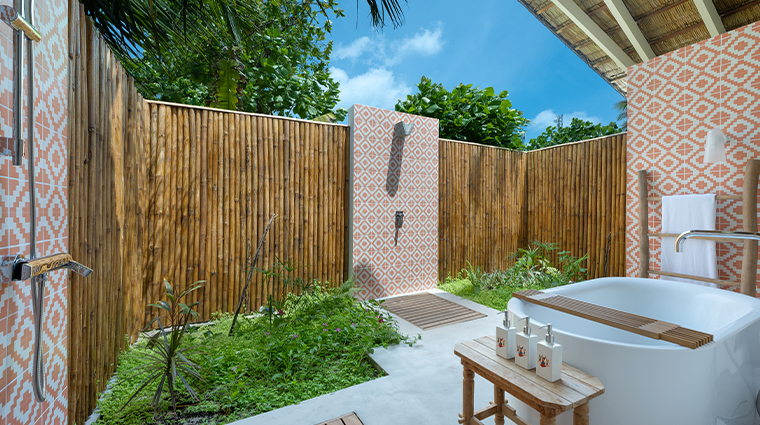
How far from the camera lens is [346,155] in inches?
161

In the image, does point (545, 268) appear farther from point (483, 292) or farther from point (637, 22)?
point (637, 22)

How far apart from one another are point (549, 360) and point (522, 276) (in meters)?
3.69

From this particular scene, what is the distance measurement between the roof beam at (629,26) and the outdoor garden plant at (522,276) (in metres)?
2.96

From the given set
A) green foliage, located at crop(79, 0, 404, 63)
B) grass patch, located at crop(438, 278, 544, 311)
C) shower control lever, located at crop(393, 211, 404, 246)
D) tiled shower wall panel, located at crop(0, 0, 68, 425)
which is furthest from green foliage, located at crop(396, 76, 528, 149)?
tiled shower wall panel, located at crop(0, 0, 68, 425)

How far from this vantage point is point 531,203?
213 inches

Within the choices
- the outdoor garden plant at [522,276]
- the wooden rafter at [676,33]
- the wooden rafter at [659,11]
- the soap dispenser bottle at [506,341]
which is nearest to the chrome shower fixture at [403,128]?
the outdoor garden plant at [522,276]

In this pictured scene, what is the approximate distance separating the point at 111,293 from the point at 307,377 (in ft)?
4.40

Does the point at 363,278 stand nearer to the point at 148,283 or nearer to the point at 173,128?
the point at 148,283

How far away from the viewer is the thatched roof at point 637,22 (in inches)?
156

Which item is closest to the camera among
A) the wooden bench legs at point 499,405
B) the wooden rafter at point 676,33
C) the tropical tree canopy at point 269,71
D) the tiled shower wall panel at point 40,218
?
the tiled shower wall panel at point 40,218

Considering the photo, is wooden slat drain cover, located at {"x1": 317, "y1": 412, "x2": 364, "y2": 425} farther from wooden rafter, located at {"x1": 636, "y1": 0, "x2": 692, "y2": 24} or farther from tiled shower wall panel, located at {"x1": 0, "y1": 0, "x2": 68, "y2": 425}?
wooden rafter, located at {"x1": 636, "y1": 0, "x2": 692, "y2": 24}

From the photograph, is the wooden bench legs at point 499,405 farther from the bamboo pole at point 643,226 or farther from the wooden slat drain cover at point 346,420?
the bamboo pole at point 643,226

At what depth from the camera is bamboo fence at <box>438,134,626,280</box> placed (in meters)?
4.29

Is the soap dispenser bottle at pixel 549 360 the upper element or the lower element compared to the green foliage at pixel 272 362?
upper
